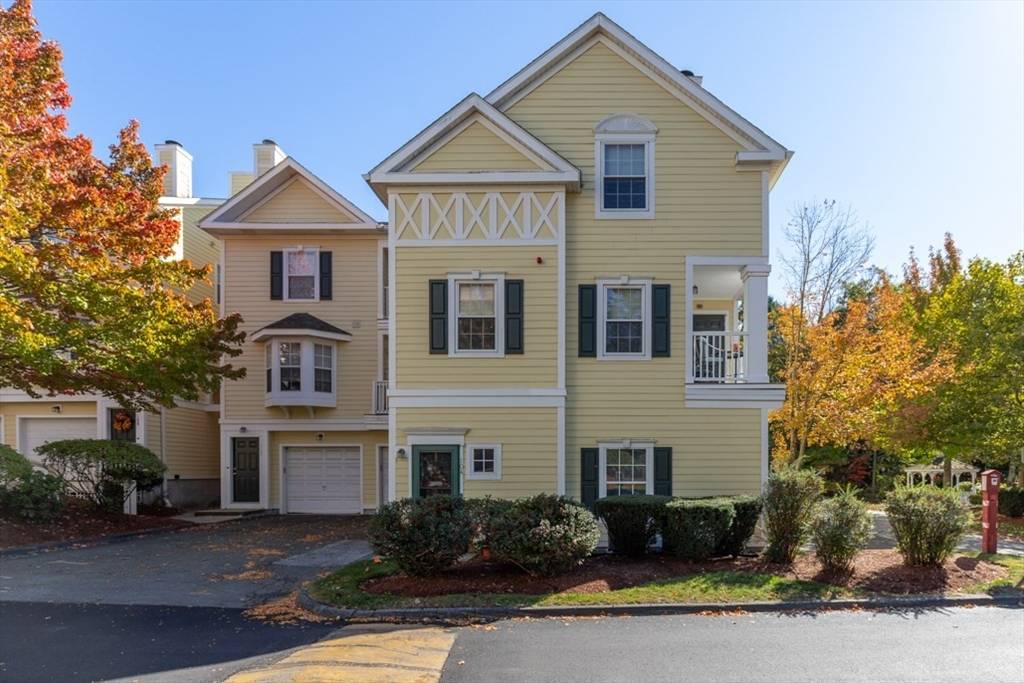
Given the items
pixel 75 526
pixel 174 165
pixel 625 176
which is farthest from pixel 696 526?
pixel 174 165

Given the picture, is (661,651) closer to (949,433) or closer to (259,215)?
(949,433)

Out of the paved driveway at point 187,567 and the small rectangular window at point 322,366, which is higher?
the small rectangular window at point 322,366

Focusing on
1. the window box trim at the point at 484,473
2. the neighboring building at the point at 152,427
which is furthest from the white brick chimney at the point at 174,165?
the window box trim at the point at 484,473

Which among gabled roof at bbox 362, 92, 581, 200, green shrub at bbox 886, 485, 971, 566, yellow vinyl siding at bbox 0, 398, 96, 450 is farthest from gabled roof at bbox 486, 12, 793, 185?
yellow vinyl siding at bbox 0, 398, 96, 450

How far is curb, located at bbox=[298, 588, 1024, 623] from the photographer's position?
8.87m

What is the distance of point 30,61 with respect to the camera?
13.6m

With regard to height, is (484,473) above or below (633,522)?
above

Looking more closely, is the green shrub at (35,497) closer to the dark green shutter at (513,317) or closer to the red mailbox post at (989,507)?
the dark green shutter at (513,317)

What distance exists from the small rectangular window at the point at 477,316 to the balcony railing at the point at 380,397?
750 centimetres

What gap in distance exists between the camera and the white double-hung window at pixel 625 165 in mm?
13797

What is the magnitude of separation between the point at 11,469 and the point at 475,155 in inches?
482

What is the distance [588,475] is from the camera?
13398mm

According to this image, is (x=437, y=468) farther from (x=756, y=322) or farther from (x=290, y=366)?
(x=290, y=366)

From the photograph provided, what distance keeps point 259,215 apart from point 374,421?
22.7 ft
